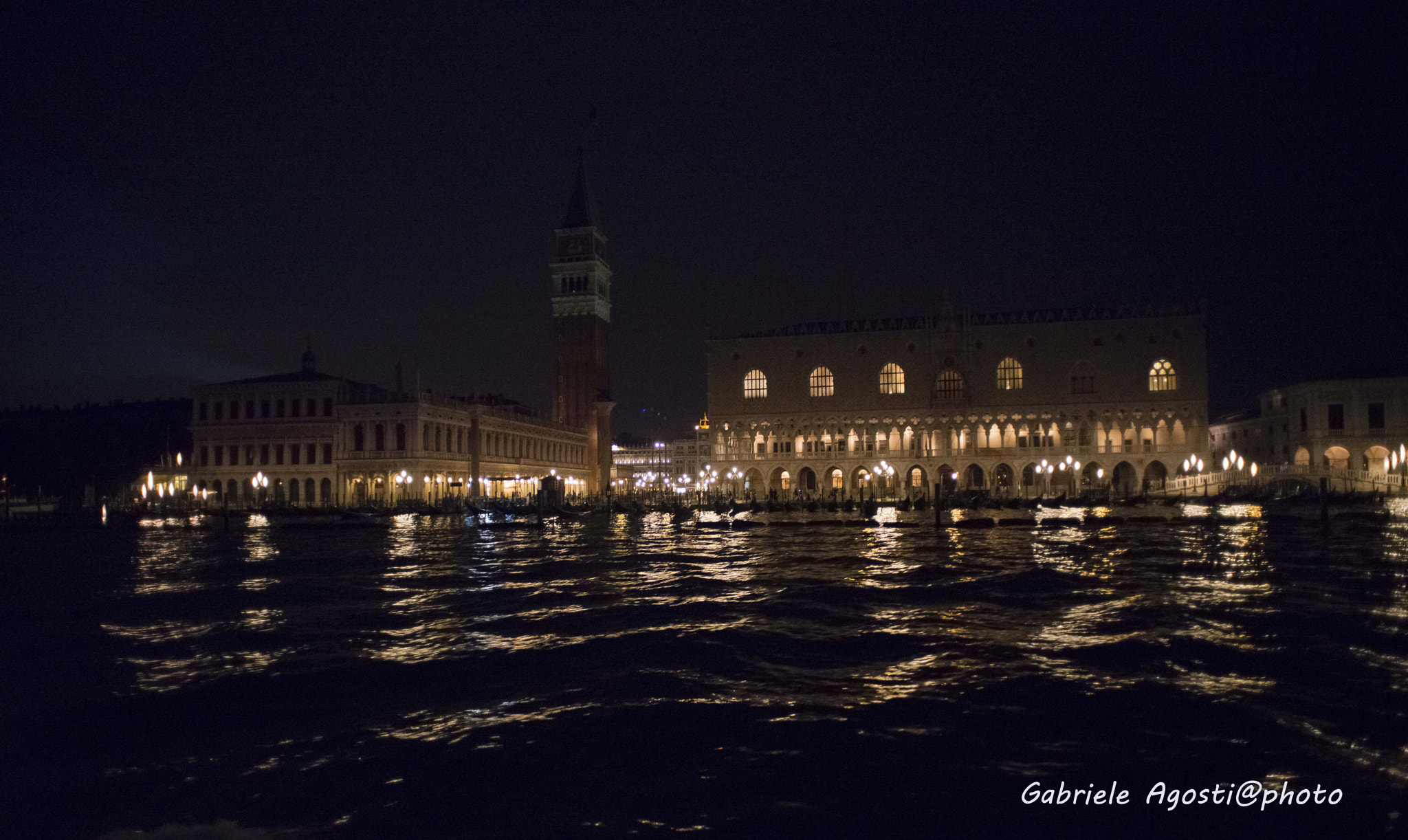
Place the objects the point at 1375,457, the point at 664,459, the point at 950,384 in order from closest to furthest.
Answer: the point at 1375,457
the point at 950,384
the point at 664,459

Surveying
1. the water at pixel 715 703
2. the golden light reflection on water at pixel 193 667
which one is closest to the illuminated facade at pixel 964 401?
the water at pixel 715 703

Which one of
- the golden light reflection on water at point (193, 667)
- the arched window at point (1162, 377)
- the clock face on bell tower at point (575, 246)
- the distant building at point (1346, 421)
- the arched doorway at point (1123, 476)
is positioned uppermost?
the clock face on bell tower at point (575, 246)

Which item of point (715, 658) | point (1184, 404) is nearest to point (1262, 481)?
point (1184, 404)

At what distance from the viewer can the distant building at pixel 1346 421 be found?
176 feet

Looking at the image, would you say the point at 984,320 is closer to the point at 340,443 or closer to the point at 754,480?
the point at 754,480

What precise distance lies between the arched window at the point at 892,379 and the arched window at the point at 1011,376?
677 cm

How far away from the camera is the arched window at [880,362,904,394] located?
68.2 m

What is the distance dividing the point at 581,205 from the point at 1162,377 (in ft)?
182

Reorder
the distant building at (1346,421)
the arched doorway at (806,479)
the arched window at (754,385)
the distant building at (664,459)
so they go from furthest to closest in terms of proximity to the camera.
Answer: the distant building at (664,459) < the arched window at (754,385) < the arched doorway at (806,479) < the distant building at (1346,421)

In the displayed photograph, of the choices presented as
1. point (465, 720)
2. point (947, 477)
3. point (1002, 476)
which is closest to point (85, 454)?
point (947, 477)

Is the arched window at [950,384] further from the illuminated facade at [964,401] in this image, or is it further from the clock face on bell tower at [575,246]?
the clock face on bell tower at [575,246]

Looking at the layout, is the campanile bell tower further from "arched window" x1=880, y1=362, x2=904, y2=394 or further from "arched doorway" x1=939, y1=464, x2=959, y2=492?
"arched doorway" x1=939, y1=464, x2=959, y2=492

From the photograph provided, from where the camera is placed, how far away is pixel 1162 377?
64.0m

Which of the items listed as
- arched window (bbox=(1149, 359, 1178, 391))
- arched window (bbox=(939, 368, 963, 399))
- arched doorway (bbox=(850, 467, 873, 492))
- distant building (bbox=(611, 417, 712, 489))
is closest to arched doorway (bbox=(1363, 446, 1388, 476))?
arched window (bbox=(1149, 359, 1178, 391))
